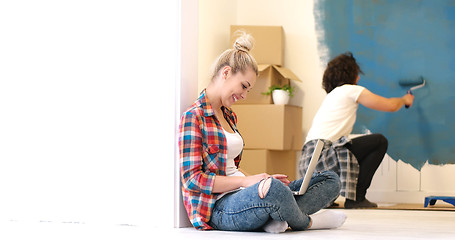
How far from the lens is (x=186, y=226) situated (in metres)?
2.31

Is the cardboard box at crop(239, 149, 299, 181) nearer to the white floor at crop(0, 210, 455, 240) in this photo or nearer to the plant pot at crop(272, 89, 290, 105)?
the plant pot at crop(272, 89, 290, 105)

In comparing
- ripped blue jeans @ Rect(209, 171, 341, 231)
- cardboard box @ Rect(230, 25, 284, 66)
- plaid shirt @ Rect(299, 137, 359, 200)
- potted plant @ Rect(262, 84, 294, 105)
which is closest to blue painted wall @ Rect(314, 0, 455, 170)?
cardboard box @ Rect(230, 25, 284, 66)

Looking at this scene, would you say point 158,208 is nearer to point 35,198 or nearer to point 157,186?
point 157,186

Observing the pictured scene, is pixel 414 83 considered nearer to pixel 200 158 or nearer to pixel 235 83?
pixel 235 83

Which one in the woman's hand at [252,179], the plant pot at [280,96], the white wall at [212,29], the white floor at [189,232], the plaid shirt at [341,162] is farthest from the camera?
the plant pot at [280,96]

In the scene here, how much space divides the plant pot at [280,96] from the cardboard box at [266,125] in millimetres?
57

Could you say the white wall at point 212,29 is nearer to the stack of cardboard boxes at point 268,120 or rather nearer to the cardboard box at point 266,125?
the stack of cardboard boxes at point 268,120

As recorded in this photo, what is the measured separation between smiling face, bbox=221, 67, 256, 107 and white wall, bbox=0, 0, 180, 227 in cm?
18

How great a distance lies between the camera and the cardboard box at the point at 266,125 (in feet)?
14.0

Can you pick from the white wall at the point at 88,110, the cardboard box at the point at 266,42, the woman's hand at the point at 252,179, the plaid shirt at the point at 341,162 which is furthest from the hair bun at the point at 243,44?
the cardboard box at the point at 266,42

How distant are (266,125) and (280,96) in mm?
231

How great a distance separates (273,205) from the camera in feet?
6.62

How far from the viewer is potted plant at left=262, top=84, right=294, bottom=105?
4383 millimetres

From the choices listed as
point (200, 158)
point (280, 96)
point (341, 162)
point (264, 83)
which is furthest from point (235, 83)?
point (264, 83)
